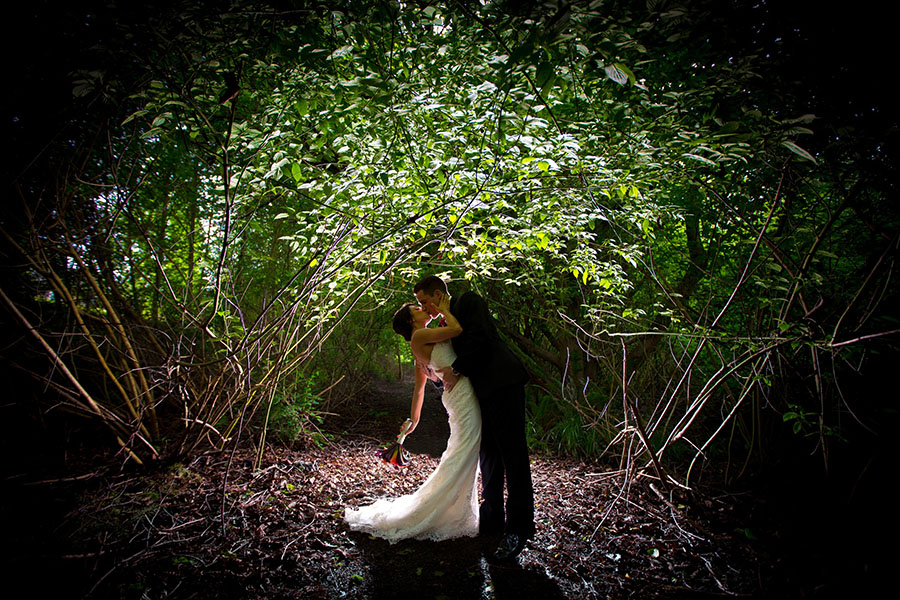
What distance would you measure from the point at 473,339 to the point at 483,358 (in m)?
0.16

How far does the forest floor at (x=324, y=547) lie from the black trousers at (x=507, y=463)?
8.9 inches

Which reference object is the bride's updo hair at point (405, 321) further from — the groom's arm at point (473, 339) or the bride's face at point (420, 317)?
the groom's arm at point (473, 339)

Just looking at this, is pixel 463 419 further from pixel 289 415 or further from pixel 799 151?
pixel 289 415

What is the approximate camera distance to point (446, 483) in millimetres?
2961

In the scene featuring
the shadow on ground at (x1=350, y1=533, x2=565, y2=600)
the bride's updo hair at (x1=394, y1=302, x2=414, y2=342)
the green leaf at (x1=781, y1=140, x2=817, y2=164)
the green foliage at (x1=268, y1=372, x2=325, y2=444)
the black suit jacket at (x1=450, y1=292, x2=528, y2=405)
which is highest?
the green leaf at (x1=781, y1=140, x2=817, y2=164)

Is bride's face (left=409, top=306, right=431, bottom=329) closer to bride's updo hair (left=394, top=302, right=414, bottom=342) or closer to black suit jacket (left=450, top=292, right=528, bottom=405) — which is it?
bride's updo hair (left=394, top=302, right=414, bottom=342)

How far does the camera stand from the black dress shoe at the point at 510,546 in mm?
2633

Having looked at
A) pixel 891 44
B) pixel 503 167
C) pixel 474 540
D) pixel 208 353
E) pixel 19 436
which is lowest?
pixel 474 540

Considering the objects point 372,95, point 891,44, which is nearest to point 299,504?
point 372,95

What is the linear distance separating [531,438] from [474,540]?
10.3ft

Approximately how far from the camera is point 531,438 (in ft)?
19.3

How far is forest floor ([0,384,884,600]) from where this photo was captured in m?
2.19

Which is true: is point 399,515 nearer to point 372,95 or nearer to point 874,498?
point 372,95

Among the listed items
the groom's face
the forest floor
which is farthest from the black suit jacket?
the forest floor
